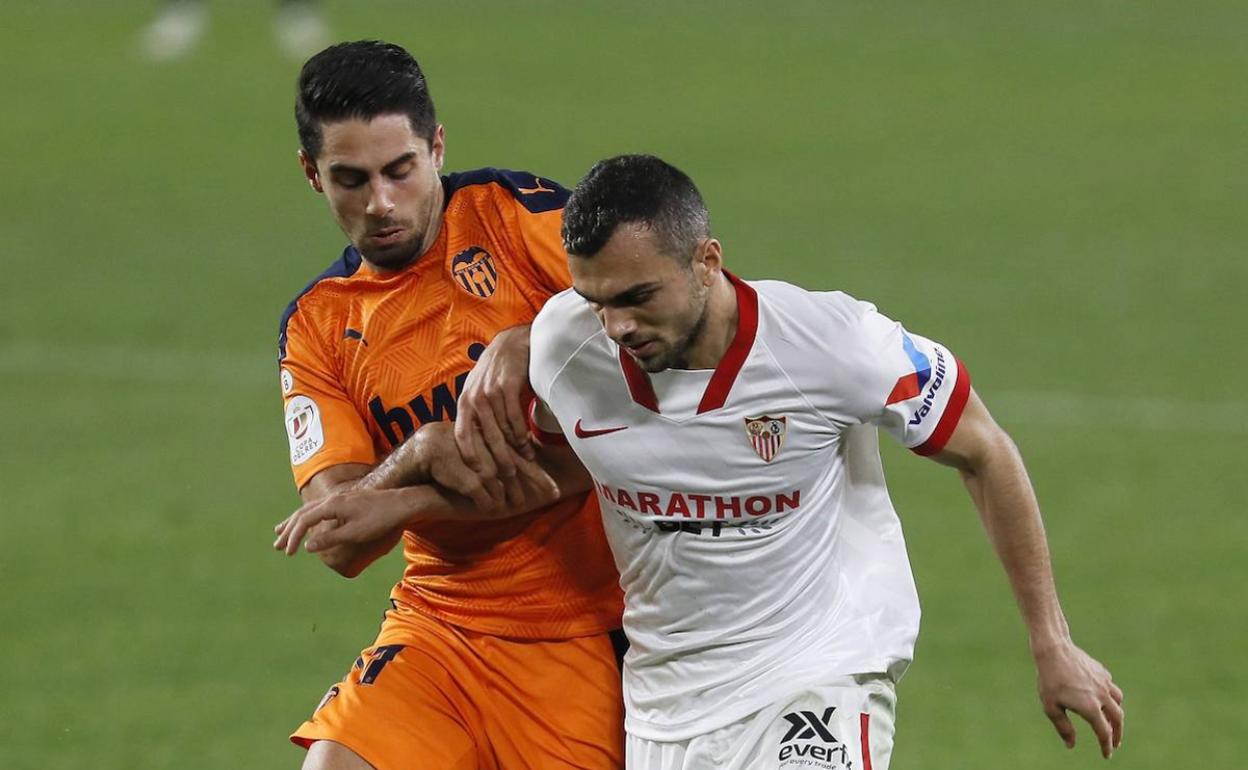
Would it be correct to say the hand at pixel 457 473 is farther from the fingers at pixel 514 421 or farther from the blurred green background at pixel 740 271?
the blurred green background at pixel 740 271

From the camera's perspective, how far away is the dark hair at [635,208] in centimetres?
464

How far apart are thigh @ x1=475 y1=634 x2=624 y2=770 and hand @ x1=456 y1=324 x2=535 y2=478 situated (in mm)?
662

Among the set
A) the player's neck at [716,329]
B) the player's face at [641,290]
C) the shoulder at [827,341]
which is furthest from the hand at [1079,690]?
the player's face at [641,290]

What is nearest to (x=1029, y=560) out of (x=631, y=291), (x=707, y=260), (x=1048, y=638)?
(x=1048, y=638)

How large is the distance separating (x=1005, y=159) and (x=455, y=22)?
10205 mm

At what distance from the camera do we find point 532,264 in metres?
5.46

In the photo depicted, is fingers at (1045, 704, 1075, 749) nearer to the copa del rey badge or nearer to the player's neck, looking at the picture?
the copa del rey badge

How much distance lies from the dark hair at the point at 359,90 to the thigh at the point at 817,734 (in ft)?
5.77

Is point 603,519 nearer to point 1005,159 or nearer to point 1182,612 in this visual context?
point 1182,612

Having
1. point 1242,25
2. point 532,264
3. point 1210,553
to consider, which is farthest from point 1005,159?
point 532,264

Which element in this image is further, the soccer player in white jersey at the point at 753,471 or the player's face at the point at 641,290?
the soccer player in white jersey at the point at 753,471

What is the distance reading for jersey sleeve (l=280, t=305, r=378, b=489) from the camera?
5363mm

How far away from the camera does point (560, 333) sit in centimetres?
500

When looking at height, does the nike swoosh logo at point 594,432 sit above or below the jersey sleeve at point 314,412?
below
